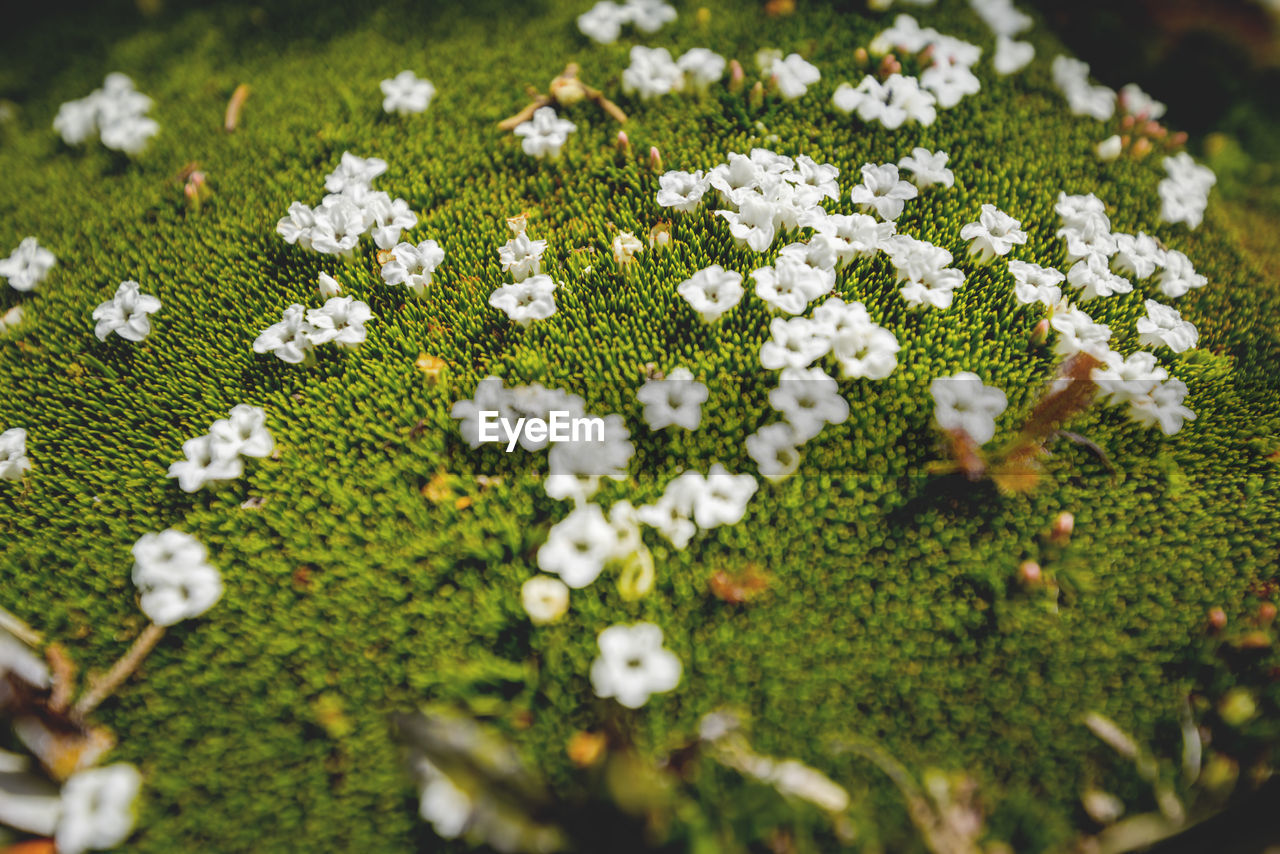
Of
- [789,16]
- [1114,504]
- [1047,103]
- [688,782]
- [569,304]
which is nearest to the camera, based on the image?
[688,782]

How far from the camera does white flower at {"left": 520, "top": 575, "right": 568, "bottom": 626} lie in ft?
6.08

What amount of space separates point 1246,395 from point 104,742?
3.90 m

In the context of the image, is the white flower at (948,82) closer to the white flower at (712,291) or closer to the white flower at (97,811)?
→ the white flower at (712,291)

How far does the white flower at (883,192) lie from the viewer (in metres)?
2.47

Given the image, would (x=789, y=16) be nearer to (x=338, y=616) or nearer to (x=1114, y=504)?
(x=1114, y=504)

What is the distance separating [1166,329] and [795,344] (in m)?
1.36

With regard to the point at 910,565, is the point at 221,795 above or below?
below

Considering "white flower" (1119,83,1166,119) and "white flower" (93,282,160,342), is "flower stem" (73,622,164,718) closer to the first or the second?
"white flower" (93,282,160,342)

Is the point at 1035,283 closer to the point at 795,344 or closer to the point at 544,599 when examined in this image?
the point at 795,344

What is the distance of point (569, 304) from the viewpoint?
2408 millimetres

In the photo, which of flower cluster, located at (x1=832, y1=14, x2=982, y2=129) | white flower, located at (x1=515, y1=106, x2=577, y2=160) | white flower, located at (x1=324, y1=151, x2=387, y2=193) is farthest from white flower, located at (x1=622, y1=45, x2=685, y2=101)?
white flower, located at (x1=324, y1=151, x2=387, y2=193)

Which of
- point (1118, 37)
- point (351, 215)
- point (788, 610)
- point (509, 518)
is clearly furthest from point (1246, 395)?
point (351, 215)

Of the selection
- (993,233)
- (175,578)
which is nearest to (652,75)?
(993,233)

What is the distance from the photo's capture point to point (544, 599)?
1.86 meters
